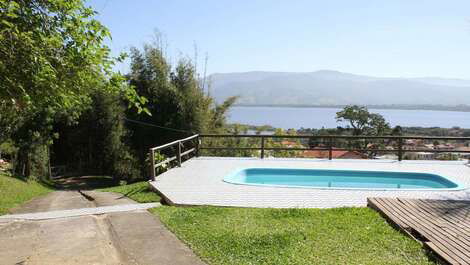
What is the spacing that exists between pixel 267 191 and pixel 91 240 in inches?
143

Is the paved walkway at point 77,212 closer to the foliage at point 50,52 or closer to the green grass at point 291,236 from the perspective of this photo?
the green grass at point 291,236

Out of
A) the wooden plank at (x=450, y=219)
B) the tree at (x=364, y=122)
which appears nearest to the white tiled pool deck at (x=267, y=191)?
the wooden plank at (x=450, y=219)

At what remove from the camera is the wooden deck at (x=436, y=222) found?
380 cm

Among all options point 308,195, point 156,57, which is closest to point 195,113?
point 156,57

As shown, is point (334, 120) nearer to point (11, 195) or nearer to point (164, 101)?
point (164, 101)

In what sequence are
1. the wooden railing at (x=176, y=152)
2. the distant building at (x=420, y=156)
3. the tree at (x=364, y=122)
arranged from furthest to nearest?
the tree at (x=364, y=122)
the distant building at (x=420, y=156)
the wooden railing at (x=176, y=152)

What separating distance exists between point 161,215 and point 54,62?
2.51m

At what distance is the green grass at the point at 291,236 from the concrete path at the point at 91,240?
24cm

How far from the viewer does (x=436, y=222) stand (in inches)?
185

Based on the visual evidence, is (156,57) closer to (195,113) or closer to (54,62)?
(195,113)

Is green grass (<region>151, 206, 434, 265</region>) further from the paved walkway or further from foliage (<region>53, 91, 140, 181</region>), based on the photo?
foliage (<region>53, 91, 140, 181</region>)

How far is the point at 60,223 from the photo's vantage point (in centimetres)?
503

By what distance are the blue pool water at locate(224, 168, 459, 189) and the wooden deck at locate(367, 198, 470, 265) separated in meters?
3.61

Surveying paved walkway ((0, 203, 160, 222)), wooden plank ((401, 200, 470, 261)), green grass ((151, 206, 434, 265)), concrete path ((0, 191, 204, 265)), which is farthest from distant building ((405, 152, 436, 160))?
concrete path ((0, 191, 204, 265))
